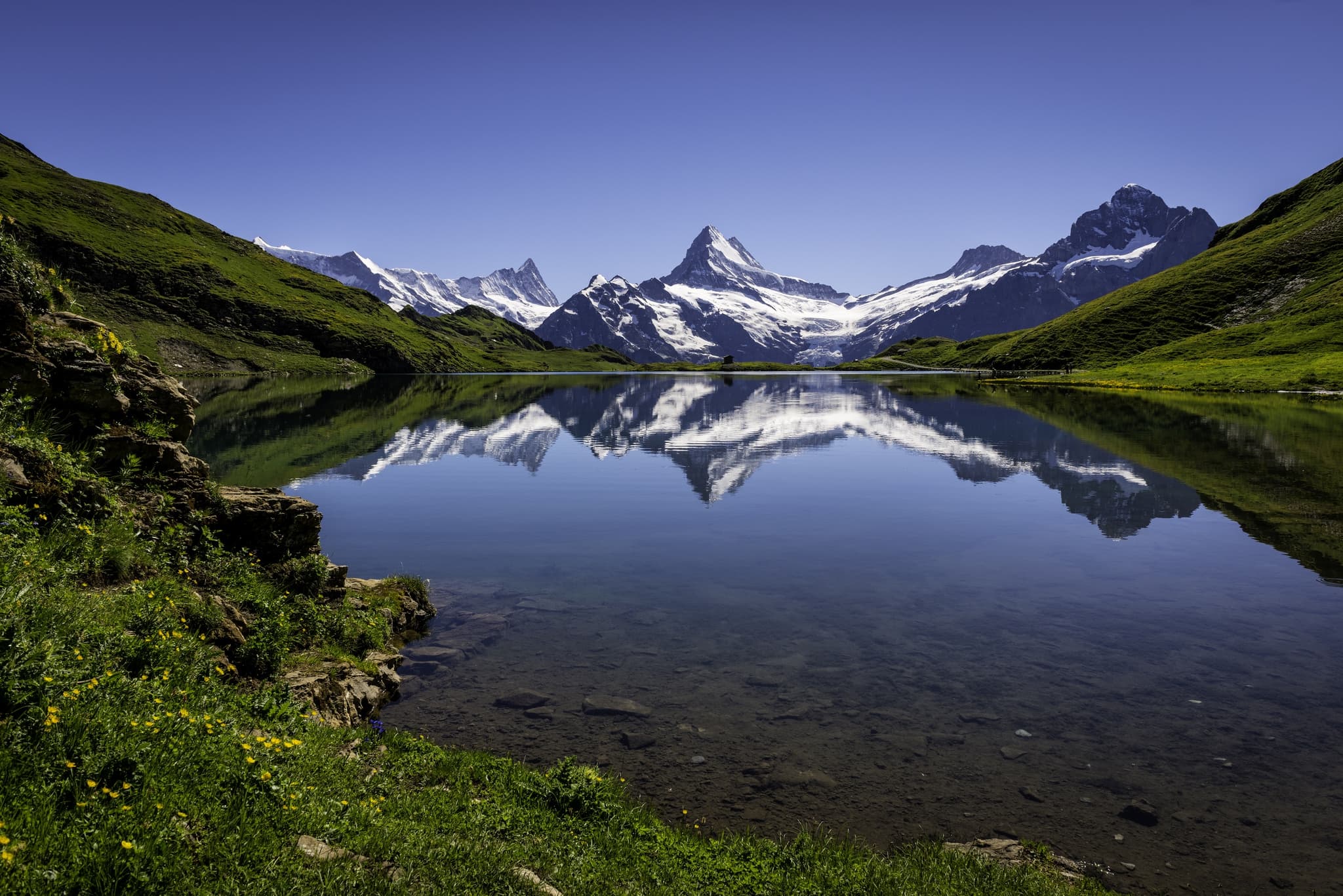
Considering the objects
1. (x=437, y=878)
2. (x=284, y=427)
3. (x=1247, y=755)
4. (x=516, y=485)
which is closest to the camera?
(x=437, y=878)

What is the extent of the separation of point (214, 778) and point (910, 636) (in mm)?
17758

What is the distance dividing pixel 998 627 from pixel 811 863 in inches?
528

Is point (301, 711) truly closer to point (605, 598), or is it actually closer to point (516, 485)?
point (605, 598)

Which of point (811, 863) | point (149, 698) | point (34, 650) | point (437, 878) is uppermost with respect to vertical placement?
point (34, 650)

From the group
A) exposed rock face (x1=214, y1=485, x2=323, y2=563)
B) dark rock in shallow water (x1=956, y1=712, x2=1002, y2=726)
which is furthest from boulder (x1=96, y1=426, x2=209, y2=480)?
dark rock in shallow water (x1=956, y1=712, x2=1002, y2=726)

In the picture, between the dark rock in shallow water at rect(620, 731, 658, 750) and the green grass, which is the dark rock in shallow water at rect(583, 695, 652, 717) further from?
the green grass

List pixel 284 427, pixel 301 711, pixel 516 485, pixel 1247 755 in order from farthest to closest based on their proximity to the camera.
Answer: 1. pixel 284 427
2. pixel 516 485
3. pixel 1247 755
4. pixel 301 711

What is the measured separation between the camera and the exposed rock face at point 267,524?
20094mm

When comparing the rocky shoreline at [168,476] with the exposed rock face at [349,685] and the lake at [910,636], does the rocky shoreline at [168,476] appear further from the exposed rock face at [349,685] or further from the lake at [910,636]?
the lake at [910,636]

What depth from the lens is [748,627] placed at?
21.9 metres

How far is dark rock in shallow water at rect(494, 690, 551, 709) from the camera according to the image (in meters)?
17.2

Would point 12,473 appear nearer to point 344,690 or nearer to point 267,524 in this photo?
point 267,524

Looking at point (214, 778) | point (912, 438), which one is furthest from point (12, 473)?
point (912, 438)

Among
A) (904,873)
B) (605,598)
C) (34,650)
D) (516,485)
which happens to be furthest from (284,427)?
(904,873)
